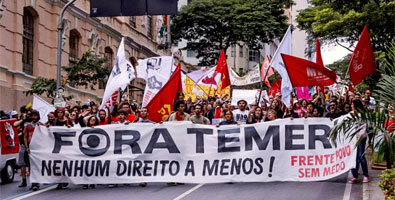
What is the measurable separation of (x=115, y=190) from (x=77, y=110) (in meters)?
4.84

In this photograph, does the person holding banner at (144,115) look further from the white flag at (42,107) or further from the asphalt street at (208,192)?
the white flag at (42,107)

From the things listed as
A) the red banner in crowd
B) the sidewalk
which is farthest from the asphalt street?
the red banner in crowd

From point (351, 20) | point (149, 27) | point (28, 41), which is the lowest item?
point (28, 41)

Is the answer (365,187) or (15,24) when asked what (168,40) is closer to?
(15,24)

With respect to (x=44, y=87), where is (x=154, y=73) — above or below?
above

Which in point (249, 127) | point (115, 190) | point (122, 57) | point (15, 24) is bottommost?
point (115, 190)

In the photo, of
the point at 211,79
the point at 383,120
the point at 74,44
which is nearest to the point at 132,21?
the point at 74,44

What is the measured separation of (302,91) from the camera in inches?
860

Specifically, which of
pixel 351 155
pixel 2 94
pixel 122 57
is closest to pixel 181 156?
pixel 351 155

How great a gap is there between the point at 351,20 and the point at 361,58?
50.0ft

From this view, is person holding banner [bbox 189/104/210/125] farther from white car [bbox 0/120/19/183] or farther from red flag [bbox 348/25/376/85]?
white car [bbox 0/120/19/183]

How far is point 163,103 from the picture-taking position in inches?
562

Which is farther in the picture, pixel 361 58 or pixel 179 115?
pixel 361 58

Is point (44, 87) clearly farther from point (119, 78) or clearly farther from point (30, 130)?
point (30, 130)
